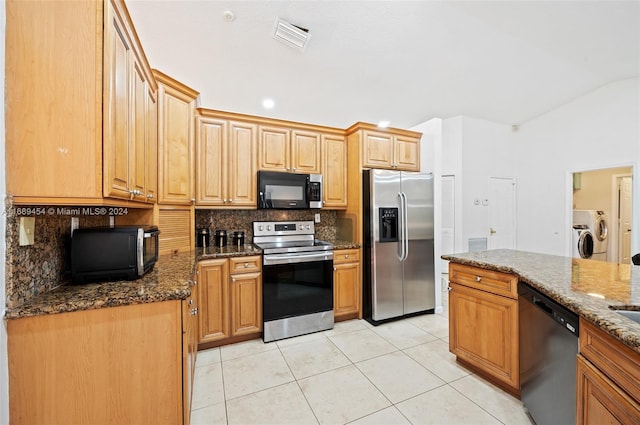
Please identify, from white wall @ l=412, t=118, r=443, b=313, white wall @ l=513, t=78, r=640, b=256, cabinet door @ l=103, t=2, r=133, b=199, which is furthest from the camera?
white wall @ l=513, t=78, r=640, b=256

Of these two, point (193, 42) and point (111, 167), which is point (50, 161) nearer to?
point (111, 167)

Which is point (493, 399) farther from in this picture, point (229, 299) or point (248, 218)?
point (248, 218)

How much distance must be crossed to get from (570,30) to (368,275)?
3398mm

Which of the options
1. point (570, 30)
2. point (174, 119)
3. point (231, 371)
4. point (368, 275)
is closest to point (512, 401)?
point (368, 275)

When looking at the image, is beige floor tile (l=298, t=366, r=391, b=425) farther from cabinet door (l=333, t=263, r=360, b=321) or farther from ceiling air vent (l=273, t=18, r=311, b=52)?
ceiling air vent (l=273, t=18, r=311, b=52)

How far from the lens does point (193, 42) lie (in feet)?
7.99

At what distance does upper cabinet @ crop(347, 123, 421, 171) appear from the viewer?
3.21 meters

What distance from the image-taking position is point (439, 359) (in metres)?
2.30

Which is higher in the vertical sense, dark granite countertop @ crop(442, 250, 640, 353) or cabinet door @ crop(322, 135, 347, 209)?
cabinet door @ crop(322, 135, 347, 209)

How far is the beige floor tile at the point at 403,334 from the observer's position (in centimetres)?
261

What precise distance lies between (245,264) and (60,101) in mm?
1786

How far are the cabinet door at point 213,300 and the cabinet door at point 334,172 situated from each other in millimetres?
1430

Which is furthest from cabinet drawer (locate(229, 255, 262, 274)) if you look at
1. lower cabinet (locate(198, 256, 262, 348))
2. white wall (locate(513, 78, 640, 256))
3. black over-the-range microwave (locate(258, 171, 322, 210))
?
white wall (locate(513, 78, 640, 256))

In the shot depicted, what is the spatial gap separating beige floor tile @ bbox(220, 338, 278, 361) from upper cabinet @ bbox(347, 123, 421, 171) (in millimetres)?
2215
